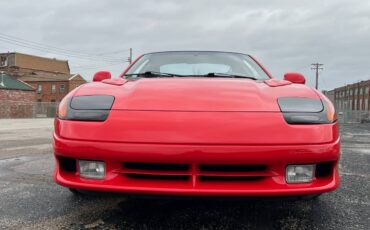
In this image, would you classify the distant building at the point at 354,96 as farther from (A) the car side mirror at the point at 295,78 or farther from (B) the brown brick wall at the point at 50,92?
(A) the car side mirror at the point at 295,78

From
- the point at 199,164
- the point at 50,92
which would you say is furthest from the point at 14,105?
the point at 199,164

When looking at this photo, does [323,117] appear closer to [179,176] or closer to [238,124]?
[238,124]

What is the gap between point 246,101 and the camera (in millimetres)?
2141

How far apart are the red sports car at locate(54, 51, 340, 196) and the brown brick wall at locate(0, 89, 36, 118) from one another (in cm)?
3215

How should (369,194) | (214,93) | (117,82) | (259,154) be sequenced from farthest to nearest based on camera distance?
1. (369,194)
2. (117,82)
3. (214,93)
4. (259,154)

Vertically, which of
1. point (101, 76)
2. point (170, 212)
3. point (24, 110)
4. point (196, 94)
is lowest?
point (24, 110)

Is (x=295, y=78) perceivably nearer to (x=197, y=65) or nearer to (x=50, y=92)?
(x=197, y=65)

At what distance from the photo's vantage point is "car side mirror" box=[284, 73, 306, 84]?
3.02m

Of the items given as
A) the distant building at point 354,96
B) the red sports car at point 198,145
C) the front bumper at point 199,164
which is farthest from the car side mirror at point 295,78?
the distant building at point 354,96

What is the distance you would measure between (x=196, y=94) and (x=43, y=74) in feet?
242

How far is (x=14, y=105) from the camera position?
3142 centimetres

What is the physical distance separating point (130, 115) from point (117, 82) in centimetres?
62

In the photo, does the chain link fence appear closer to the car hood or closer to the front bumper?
the car hood

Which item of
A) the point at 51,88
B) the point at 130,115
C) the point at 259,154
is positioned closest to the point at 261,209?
the point at 259,154
